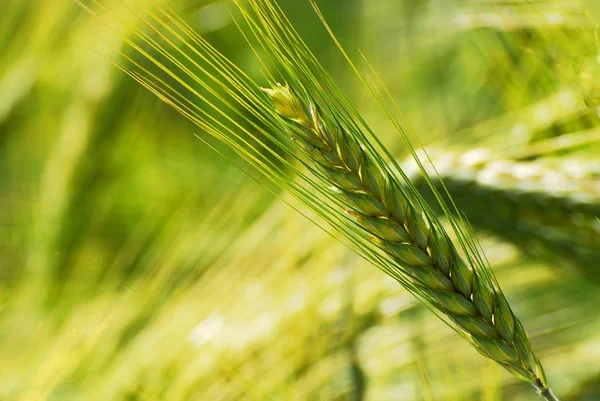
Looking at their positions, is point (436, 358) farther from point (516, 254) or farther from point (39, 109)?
point (39, 109)

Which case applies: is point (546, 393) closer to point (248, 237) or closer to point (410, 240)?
point (410, 240)

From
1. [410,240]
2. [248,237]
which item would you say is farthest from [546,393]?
[248,237]

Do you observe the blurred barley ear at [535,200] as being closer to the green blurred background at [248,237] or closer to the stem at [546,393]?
the green blurred background at [248,237]

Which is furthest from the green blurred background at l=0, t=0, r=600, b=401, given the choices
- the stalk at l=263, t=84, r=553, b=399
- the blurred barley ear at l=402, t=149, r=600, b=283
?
the stalk at l=263, t=84, r=553, b=399

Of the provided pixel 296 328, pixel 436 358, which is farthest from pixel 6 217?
pixel 436 358

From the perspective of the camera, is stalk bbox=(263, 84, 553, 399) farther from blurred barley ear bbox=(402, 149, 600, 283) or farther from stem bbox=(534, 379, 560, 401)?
blurred barley ear bbox=(402, 149, 600, 283)

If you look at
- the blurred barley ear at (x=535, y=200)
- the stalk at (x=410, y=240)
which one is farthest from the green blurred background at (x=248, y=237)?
the stalk at (x=410, y=240)
